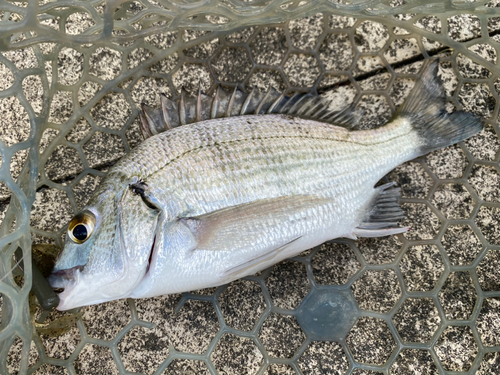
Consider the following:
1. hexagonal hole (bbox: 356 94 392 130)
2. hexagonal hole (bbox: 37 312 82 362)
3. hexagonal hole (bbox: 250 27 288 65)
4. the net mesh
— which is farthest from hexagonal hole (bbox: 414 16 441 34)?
hexagonal hole (bbox: 37 312 82 362)

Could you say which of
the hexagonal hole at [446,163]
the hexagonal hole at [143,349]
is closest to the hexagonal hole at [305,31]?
the hexagonal hole at [446,163]

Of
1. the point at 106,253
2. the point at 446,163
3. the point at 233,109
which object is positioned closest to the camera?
the point at 106,253

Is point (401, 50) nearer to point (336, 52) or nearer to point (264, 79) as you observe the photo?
point (336, 52)

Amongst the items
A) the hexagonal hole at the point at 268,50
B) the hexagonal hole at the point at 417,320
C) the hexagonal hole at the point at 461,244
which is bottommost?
the hexagonal hole at the point at 417,320

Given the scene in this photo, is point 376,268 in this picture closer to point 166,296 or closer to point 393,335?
point 393,335

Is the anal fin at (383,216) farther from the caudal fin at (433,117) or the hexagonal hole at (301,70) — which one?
the hexagonal hole at (301,70)

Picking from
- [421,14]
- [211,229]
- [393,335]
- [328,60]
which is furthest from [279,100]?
[393,335]

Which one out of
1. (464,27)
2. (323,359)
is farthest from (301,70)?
(323,359)

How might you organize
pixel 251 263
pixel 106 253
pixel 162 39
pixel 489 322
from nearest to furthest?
pixel 106 253 < pixel 251 263 < pixel 489 322 < pixel 162 39
